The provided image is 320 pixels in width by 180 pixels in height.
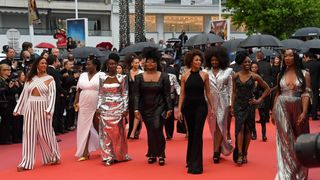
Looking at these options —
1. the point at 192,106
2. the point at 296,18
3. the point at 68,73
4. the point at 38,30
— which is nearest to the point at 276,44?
the point at 68,73

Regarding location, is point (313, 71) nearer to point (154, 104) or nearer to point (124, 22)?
point (154, 104)

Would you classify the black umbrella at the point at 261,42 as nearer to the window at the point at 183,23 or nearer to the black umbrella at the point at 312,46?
the black umbrella at the point at 312,46

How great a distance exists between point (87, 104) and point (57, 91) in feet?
9.07

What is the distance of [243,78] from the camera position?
8477 mm

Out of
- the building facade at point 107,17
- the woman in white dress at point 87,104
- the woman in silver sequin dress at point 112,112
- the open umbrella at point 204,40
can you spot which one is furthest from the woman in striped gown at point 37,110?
the building facade at point 107,17

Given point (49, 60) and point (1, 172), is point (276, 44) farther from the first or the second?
Result: point (1, 172)

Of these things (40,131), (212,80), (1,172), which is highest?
(212,80)

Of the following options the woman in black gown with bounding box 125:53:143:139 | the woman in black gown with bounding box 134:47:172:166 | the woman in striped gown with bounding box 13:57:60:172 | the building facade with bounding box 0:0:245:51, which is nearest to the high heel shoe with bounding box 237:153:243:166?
the woman in black gown with bounding box 134:47:172:166

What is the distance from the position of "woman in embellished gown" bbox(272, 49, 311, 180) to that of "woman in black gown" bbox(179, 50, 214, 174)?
4.55 ft

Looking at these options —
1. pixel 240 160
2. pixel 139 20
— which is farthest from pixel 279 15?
pixel 240 160

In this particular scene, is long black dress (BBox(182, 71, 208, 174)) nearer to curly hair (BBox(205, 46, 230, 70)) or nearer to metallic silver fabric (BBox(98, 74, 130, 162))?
curly hair (BBox(205, 46, 230, 70))

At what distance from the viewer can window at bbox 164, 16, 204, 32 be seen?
50.8 metres

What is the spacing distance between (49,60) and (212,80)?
4069 millimetres

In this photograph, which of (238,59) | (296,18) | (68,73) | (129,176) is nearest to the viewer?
(129,176)
